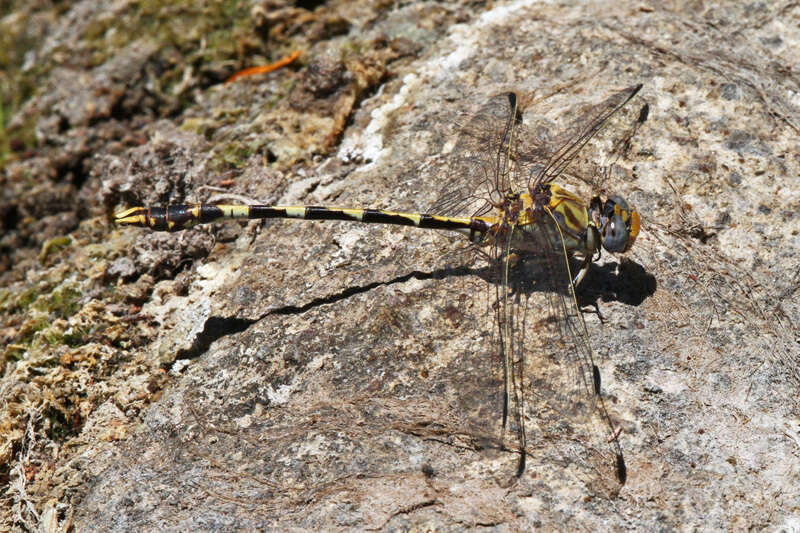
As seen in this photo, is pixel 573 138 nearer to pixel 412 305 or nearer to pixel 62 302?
pixel 412 305

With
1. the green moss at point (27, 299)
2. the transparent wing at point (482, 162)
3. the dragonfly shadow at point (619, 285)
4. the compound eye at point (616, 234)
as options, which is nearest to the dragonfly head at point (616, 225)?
the compound eye at point (616, 234)

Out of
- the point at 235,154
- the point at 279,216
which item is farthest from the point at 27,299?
the point at 279,216

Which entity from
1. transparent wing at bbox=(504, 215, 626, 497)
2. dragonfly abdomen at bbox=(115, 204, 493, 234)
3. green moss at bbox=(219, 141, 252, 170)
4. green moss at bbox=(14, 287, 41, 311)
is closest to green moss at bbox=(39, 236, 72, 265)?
green moss at bbox=(14, 287, 41, 311)

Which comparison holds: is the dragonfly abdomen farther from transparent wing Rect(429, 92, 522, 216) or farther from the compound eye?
the compound eye

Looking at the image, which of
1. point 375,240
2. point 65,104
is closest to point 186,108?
point 65,104

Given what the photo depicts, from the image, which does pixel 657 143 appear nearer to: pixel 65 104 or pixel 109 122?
pixel 109 122

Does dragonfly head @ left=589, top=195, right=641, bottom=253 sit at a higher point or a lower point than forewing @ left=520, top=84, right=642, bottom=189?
lower

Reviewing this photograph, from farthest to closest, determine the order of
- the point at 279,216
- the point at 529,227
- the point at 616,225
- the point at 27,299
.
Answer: the point at 27,299 < the point at 279,216 < the point at 529,227 < the point at 616,225
